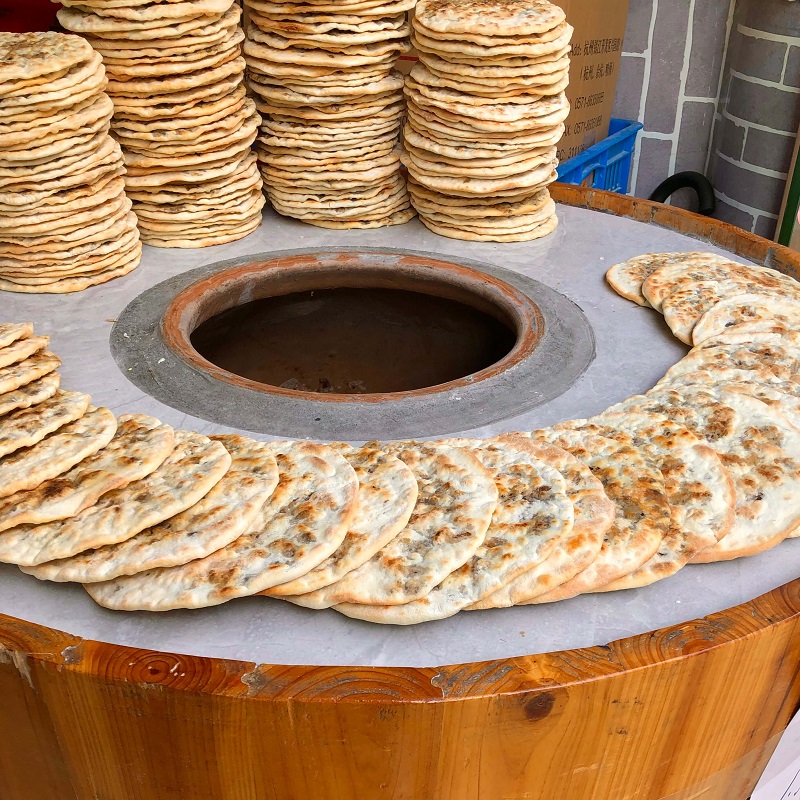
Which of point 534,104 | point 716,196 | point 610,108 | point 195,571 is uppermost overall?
point 534,104

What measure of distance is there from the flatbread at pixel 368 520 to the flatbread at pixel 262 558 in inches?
1.2

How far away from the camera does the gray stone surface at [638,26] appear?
5789 mm

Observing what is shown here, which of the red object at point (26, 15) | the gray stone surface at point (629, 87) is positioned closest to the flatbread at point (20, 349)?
the red object at point (26, 15)

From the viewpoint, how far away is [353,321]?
12.5 feet

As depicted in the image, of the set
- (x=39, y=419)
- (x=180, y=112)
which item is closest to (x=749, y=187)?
(x=180, y=112)

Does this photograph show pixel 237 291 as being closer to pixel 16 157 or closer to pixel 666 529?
pixel 16 157

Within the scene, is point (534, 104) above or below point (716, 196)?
above

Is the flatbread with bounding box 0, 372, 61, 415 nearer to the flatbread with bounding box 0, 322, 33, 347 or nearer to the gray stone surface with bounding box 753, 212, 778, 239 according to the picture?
the flatbread with bounding box 0, 322, 33, 347

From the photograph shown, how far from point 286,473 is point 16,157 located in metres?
1.58

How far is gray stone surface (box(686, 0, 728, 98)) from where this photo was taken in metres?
5.66

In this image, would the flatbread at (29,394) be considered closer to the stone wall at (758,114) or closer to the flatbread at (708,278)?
the flatbread at (708,278)

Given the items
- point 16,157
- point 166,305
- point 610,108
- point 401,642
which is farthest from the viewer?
point 610,108

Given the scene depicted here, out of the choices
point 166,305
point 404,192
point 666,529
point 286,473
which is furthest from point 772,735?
point 404,192

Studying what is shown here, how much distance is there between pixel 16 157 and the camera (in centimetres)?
286
